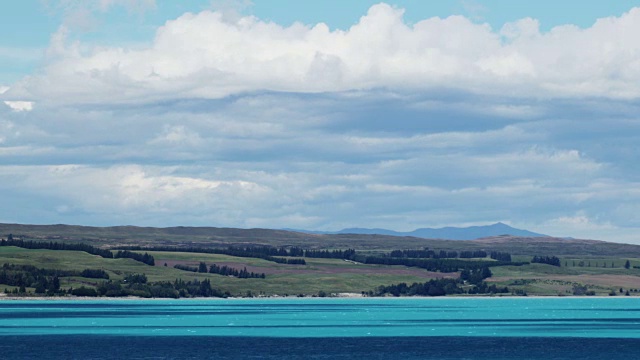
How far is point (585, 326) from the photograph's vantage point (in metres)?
191

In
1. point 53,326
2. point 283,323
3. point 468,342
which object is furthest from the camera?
point 283,323

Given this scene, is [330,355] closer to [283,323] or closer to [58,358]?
[58,358]

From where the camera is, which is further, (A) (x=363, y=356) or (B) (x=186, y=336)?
(B) (x=186, y=336)

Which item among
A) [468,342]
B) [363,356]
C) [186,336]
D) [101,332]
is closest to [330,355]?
[363,356]

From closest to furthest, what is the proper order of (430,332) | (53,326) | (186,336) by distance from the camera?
(186,336) → (430,332) → (53,326)

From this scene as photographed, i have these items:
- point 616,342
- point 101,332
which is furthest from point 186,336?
point 616,342

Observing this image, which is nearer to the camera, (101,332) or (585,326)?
(101,332)

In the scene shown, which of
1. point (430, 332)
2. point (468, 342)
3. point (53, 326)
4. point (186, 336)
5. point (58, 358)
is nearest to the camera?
point (58, 358)

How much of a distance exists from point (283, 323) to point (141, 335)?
4185 cm

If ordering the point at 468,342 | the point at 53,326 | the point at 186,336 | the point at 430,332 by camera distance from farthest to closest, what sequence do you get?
1. the point at 53,326
2. the point at 430,332
3. the point at 186,336
4. the point at 468,342

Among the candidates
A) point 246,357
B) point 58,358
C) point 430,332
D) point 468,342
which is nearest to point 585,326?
point 430,332

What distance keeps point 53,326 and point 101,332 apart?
18.6 m

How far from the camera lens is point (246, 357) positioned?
123250 millimetres

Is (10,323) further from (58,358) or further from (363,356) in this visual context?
(363,356)
